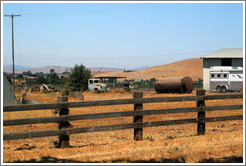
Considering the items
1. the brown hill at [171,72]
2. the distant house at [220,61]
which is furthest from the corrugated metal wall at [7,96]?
the brown hill at [171,72]

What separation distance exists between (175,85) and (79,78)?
18712 millimetres

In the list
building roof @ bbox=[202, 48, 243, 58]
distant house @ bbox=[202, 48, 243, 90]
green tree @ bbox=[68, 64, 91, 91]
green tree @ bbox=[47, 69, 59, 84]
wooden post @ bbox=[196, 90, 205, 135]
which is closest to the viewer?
wooden post @ bbox=[196, 90, 205, 135]

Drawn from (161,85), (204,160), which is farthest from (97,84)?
(204,160)

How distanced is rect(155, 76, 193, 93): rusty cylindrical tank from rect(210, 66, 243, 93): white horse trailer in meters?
3.87

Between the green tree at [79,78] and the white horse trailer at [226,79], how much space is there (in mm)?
19727

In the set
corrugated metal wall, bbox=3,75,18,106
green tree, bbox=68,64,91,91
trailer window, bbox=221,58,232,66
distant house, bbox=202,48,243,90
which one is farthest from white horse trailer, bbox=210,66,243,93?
corrugated metal wall, bbox=3,75,18,106

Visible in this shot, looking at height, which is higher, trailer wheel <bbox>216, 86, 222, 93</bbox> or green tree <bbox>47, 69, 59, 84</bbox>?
green tree <bbox>47, 69, 59, 84</bbox>

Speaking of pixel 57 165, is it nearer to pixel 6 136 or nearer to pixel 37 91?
pixel 6 136

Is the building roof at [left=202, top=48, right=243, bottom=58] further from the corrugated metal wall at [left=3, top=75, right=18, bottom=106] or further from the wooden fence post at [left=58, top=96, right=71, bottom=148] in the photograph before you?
the wooden fence post at [left=58, top=96, right=71, bottom=148]

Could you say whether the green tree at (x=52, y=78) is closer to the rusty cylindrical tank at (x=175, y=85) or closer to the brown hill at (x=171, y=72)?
the brown hill at (x=171, y=72)

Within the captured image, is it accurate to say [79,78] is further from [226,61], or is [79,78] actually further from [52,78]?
[52,78]

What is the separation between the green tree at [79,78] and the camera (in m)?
46.4

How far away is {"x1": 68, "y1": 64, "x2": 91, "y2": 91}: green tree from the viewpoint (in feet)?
152

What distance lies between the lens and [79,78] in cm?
4756
